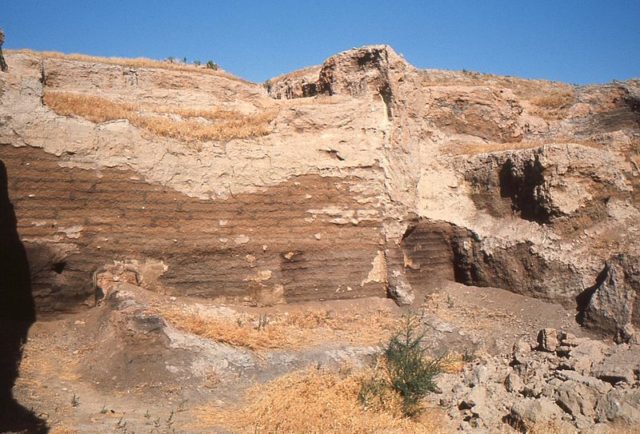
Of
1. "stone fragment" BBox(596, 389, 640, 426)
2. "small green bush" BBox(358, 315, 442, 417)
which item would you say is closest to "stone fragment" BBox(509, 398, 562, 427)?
"stone fragment" BBox(596, 389, 640, 426)

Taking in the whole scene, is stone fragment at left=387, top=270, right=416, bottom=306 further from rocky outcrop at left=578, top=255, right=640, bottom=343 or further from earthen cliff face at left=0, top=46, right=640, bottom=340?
rocky outcrop at left=578, top=255, right=640, bottom=343

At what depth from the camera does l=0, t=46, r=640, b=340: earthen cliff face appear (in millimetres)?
9336

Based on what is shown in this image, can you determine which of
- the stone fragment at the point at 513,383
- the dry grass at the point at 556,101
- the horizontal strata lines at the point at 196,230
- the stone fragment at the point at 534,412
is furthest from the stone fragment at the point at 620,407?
the dry grass at the point at 556,101

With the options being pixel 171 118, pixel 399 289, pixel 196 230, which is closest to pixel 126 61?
pixel 171 118

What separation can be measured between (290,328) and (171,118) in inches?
186

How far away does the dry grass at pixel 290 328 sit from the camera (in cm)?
894

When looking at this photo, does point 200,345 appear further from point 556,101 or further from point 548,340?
point 556,101

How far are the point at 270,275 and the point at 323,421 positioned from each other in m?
3.99

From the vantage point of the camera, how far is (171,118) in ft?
36.5

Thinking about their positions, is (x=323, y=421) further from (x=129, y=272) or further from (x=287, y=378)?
(x=129, y=272)

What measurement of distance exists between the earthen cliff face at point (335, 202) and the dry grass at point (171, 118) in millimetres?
143

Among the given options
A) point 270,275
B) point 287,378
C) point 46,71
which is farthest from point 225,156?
point 46,71

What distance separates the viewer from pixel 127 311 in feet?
28.6

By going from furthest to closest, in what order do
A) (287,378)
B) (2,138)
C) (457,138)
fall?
(457,138) < (2,138) < (287,378)
